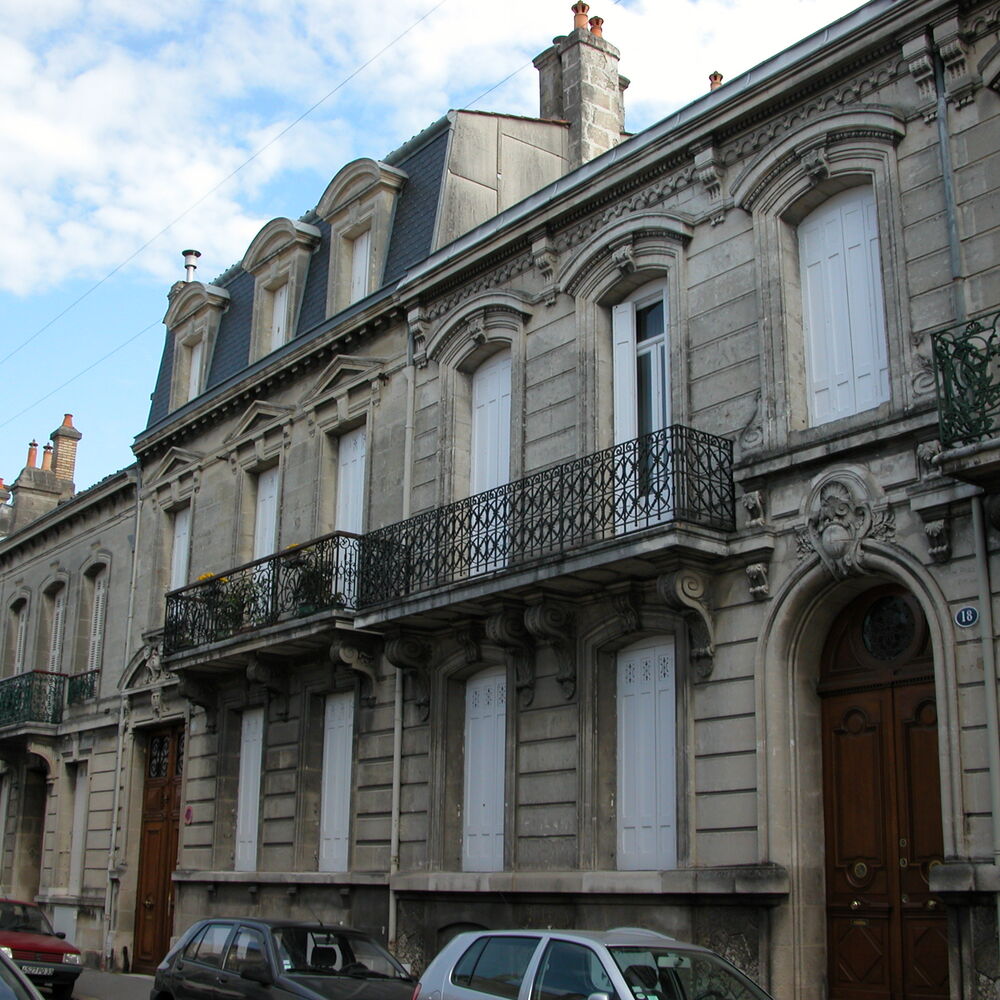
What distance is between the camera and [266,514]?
67.8 feet

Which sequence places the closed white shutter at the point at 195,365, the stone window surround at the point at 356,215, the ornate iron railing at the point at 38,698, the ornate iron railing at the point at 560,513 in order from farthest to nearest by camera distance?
1. the ornate iron railing at the point at 38,698
2. the closed white shutter at the point at 195,365
3. the stone window surround at the point at 356,215
4. the ornate iron railing at the point at 560,513

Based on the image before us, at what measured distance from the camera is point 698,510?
12523 millimetres

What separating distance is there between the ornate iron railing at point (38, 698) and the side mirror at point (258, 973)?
15403mm

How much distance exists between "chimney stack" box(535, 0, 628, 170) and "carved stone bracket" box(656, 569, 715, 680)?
8.90 m

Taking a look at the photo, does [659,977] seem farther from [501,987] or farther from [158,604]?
[158,604]

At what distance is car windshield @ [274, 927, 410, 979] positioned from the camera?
1095 cm

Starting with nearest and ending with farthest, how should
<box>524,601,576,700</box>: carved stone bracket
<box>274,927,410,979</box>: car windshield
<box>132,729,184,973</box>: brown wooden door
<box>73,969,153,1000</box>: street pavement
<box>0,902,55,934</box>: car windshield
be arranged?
<box>274,927,410,979</box>: car windshield → <box>524,601,576,700</box>: carved stone bracket → <box>73,969,153,1000</box>: street pavement → <box>0,902,55,934</box>: car windshield → <box>132,729,184,973</box>: brown wooden door

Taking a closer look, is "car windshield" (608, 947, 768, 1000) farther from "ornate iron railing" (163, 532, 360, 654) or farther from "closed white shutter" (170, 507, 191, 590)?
"closed white shutter" (170, 507, 191, 590)

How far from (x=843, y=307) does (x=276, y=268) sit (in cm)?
1148

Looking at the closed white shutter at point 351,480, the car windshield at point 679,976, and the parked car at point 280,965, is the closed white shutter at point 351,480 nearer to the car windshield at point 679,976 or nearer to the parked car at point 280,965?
the parked car at point 280,965

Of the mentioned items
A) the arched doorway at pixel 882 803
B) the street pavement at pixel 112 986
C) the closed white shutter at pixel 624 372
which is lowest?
the street pavement at pixel 112 986

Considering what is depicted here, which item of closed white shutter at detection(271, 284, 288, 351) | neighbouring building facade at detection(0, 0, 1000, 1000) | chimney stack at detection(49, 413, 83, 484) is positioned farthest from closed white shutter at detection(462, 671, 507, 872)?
chimney stack at detection(49, 413, 83, 484)

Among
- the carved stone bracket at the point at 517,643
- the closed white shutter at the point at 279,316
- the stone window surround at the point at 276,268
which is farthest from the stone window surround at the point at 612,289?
the closed white shutter at the point at 279,316

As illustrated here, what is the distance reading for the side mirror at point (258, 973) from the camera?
1065 cm
